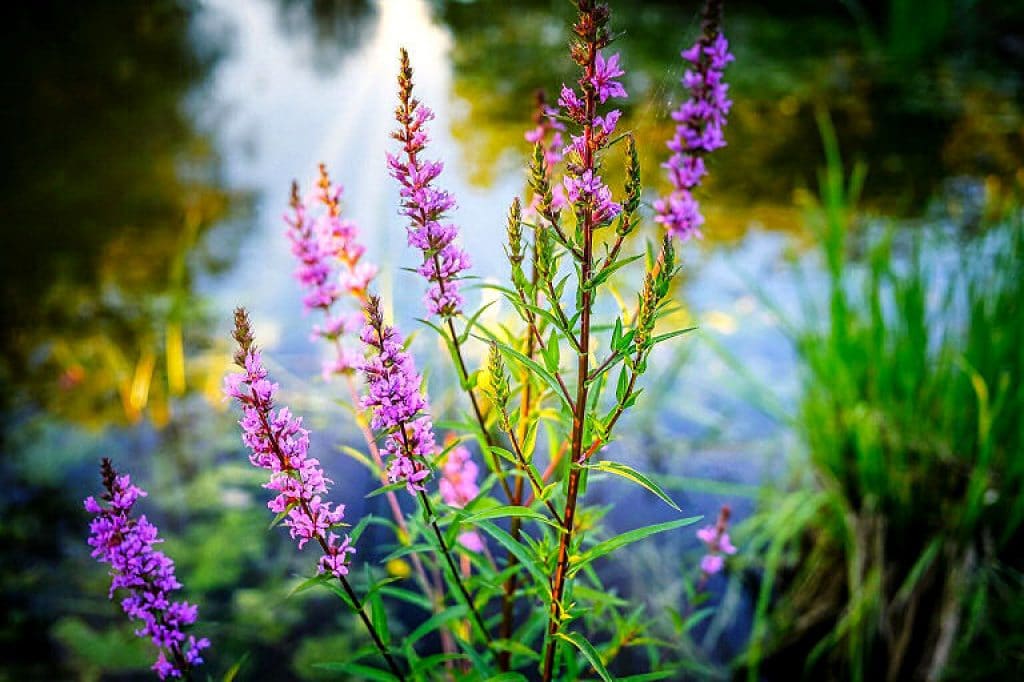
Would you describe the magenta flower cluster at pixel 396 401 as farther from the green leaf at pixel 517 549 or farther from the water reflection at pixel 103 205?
the water reflection at pixel 103 205

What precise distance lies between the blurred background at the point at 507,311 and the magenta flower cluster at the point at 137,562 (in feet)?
1.98

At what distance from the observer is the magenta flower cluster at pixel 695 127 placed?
1.23m

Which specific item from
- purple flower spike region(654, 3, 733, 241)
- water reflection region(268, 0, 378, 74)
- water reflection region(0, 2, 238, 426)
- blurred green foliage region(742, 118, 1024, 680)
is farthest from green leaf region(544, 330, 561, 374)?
water reflection region(268, 0, 378, 74)

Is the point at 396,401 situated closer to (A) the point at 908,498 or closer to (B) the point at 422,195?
(B) the point at 422,195

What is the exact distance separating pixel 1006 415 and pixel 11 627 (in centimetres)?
339

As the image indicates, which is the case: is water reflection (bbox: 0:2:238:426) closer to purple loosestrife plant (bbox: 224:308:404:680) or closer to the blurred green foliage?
purple loosestrife plant (bbox: 224:308:404:680)

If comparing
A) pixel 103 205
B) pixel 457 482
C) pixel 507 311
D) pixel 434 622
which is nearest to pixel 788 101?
pixel 507 311

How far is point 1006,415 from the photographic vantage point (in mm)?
2318

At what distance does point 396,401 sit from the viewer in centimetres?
107

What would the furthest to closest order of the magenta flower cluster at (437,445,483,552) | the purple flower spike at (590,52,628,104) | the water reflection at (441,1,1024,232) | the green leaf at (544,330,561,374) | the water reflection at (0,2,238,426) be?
the water reflection at (441,1,1024,232), the water reflection at (0,2,238,426), the magenta flower cluster at (437,445,483,552), the green leaf at (544,330,561,374), the purple flower spike at (590,52,628,104)

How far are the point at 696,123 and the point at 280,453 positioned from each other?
89 centimetres

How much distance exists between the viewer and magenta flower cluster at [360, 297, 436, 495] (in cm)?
104

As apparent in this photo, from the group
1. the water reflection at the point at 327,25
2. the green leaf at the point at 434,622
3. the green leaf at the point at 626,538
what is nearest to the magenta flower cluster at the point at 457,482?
the green leaf at the point at 434,622

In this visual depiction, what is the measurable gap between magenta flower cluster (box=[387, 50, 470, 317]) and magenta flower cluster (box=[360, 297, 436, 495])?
15 cm
